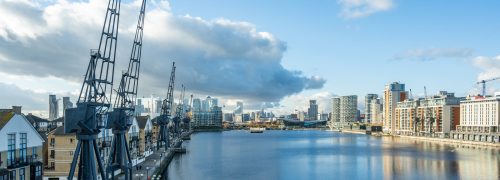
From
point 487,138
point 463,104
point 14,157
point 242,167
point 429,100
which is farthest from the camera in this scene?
point 429,100

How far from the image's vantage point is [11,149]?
27.8 metres

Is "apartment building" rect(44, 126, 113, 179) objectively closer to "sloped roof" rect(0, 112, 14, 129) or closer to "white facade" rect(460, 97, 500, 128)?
"sloped roof" rect(0, 112, 14, 129)

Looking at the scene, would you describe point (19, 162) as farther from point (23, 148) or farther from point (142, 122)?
point (142, 122)

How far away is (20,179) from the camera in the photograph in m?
28.3

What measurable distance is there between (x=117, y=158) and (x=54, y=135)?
21.1 feet

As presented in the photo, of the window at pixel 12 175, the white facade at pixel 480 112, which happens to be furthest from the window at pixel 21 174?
the white facade at pixel 480 112

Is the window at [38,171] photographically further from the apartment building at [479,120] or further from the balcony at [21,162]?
the apartment building at [479,120]

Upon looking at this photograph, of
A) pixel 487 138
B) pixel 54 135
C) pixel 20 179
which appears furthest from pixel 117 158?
pixel 487 138

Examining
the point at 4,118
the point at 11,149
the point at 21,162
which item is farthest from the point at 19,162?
the point at 4,118

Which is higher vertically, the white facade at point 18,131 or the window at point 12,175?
the white facade at point 18,131

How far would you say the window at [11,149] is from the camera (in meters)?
27.4

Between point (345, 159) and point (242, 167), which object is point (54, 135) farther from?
point (345, 159)

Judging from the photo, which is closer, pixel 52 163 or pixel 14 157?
pixel 14 157

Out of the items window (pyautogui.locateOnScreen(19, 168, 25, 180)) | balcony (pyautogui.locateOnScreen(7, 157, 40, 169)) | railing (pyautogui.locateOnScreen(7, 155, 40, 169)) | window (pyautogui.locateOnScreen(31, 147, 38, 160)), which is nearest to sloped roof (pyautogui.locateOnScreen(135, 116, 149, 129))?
window (pyautogui.locateOnScreen(31, 147, 38, 160))
